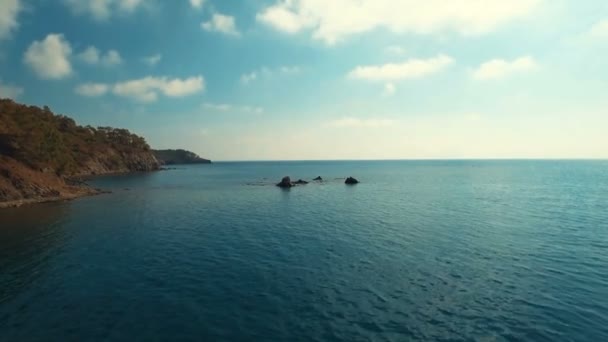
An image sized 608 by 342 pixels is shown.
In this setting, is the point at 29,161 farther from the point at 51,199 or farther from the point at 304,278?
the point at 304,278

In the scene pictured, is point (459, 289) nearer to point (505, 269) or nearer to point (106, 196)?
point (505, 269)

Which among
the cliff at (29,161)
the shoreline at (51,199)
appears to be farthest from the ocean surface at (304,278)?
the cliff at (29,161)

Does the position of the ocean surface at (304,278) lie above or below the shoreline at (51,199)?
below

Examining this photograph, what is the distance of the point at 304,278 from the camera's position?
28766 mm

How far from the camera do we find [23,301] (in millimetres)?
24016

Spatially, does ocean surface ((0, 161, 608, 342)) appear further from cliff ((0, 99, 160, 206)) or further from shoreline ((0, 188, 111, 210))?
cliff ((0, 99, 160, 206))

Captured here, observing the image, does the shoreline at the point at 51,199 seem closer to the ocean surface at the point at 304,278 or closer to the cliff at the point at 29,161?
the cliff at the point at 29,161

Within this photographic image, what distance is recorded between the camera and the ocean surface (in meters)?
20.5

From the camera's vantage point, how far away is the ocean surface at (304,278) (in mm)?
20469

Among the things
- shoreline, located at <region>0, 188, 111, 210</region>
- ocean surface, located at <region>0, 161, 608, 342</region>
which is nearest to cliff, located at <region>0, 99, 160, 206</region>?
shoreline, located at <region>0, 188, 111, 210</region>

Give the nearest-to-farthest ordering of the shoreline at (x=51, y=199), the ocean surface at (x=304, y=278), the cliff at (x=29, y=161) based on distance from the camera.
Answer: the ocean surface at (x=304, y=278)
the shoreline at (x=51, y=199)
the cliff at (x=29, y=161)

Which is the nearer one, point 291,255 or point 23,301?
point 23,301

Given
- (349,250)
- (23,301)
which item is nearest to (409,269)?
(349,250)

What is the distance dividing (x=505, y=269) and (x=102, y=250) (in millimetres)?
42354
